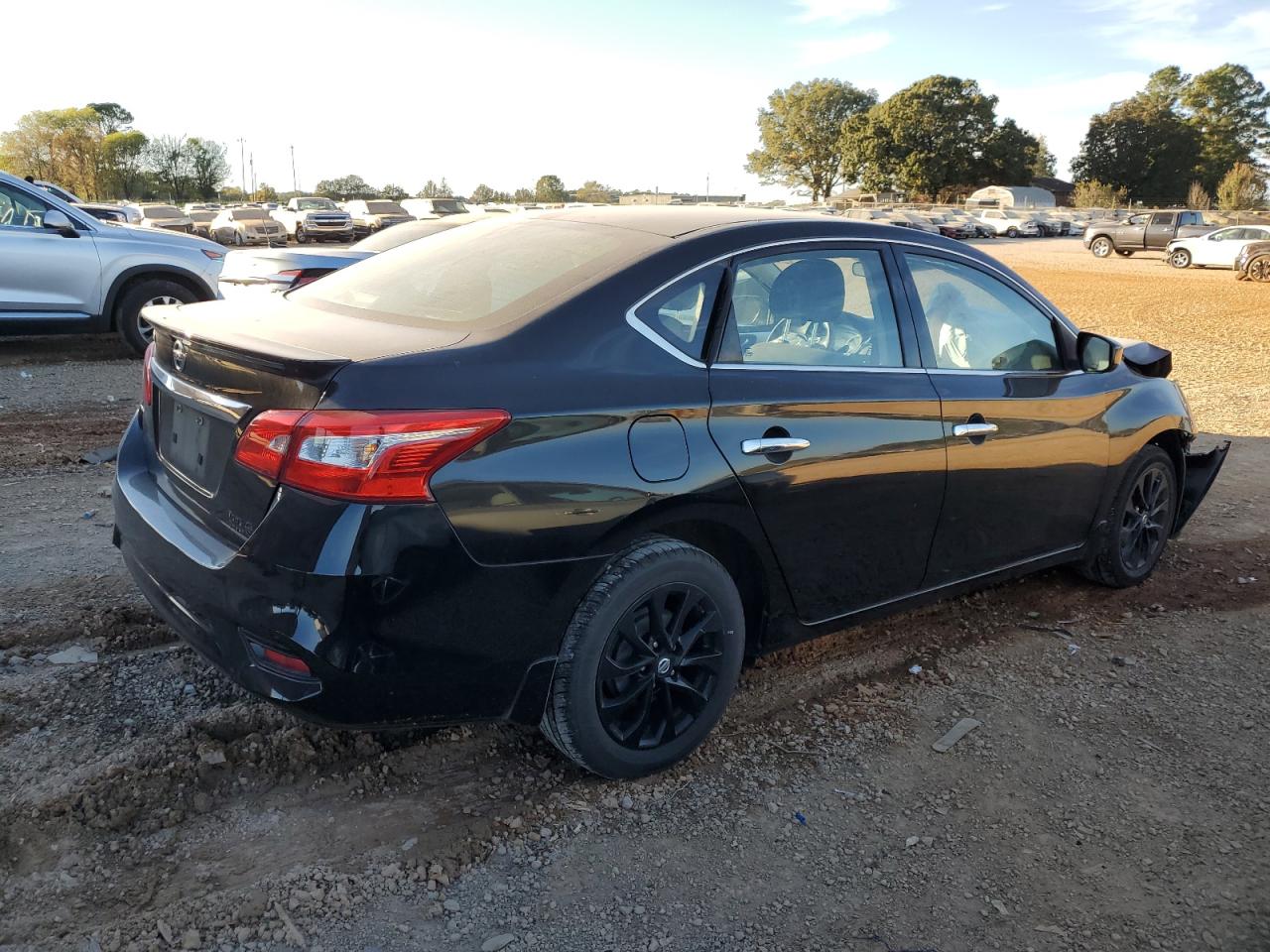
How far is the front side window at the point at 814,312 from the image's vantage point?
3.18 metres

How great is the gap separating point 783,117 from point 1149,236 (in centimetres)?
7213

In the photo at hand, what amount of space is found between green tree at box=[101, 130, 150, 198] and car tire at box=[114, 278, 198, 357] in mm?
76822

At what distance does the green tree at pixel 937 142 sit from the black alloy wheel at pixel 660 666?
288ft

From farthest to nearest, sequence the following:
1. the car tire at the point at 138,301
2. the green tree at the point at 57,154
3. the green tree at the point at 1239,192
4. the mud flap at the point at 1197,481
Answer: the green tree at the point at 57,154 → the green tree at the point at 1239,192 → the car tire at the point at 138,301 → the mud flap at the point at 1197,481

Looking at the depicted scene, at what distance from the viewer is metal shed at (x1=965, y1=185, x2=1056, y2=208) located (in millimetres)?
75250

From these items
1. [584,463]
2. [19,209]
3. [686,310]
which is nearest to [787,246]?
[686,310]

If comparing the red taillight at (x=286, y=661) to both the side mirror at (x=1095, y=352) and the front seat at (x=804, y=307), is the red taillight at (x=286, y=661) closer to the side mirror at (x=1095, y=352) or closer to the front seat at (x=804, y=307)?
the front seat at (x=804, y=307)

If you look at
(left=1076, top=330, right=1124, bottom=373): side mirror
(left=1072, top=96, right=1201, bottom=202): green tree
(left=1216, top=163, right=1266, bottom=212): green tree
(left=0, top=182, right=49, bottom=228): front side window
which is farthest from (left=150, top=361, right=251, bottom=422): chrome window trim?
(left=1072, top=96, right=1201, bottom=202): green tree

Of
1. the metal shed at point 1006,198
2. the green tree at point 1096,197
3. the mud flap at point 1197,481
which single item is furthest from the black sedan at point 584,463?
the green tree at point 1096,197

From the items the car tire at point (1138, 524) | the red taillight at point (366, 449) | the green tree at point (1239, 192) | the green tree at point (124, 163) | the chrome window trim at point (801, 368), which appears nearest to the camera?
the red taillight at point (366, 449)

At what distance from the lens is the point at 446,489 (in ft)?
8.07

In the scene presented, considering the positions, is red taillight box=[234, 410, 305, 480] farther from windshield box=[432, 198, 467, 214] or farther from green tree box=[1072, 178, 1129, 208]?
green tree box=[1072, 178, 1129, 208]

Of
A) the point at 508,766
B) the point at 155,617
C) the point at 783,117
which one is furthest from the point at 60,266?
the point at 783,117

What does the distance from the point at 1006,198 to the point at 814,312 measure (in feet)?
261
